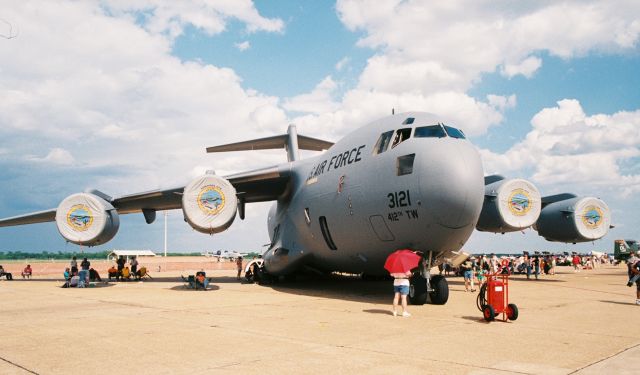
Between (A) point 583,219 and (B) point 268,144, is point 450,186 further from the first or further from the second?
(B) point 268,144

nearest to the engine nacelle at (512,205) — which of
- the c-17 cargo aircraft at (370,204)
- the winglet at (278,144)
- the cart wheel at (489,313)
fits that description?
the c-17 cargo aircraft at (370,204)

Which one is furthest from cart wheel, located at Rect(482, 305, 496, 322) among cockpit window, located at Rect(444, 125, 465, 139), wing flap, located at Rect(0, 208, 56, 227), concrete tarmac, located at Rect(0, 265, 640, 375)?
wing flap, located at Rect(0, 208, 56, 227)

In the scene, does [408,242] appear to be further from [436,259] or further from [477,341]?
[477,341]

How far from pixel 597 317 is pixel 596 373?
19.2 feet

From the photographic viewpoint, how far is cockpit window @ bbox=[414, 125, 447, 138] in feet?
39.1

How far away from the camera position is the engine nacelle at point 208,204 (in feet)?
54.4

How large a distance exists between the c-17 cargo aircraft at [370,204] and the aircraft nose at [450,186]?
1.0 inches

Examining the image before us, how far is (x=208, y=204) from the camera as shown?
1675cm

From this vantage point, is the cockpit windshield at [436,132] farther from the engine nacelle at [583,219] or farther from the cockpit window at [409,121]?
the engine nacelle at [583,219]

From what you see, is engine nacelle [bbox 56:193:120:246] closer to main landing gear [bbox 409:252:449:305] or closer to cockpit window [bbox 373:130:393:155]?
cockpit window [bbox 373:130:393:155]

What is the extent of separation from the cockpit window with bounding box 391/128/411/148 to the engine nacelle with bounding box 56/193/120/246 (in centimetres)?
1237

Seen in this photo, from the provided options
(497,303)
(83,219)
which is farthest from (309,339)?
(83,219)

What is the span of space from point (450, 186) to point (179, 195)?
40.2ft

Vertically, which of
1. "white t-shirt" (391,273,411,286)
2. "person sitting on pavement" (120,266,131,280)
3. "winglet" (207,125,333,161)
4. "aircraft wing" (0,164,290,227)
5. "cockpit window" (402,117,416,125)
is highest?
"winglet" (207,125,333,161)
